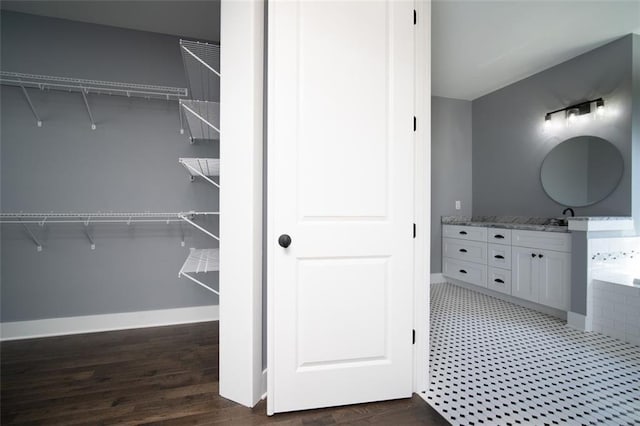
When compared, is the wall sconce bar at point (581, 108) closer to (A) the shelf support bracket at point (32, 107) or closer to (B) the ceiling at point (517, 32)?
(B) the ceiling at point (517, 32)

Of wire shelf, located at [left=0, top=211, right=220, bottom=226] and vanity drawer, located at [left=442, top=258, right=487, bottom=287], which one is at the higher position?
wire shelf, located at [left=0, top=211, right=220, bottom=226]

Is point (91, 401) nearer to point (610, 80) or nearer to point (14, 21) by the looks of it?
point (14, 21)

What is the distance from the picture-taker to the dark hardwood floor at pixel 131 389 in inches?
54.5

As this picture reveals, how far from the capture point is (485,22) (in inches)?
100

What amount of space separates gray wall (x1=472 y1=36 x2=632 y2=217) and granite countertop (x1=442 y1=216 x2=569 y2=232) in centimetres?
8

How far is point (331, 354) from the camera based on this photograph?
1.45m

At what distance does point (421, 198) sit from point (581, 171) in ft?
8.95

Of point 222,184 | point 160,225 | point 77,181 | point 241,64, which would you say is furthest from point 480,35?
point 77,181

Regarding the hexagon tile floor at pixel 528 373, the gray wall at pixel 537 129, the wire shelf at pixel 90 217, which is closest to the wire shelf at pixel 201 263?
the wire shelf at pixel 90 217

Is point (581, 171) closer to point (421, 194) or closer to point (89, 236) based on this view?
point (421, 194)

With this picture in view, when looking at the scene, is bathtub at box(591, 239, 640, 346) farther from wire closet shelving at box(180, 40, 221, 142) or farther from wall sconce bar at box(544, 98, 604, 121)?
wire closet shelving at box(180, 40, 221, 142)

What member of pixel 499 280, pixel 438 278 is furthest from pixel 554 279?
pixel 438 278

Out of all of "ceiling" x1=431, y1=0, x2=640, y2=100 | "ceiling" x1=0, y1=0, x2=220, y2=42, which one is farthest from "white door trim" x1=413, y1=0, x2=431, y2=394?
"ceiling" x1=0, y1=0, x2=220, y2=42

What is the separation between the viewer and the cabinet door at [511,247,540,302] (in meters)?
2.86
